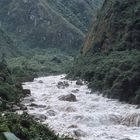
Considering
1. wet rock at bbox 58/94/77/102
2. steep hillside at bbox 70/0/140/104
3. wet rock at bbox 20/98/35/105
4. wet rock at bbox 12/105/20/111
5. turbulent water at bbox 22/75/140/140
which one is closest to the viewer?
turbulent water at bbox 22/75/140/140

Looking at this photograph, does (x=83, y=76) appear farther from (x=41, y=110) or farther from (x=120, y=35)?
(x=41, y=110)

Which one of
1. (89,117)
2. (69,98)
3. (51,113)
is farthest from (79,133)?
(69,98)

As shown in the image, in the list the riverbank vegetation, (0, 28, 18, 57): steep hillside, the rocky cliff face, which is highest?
the rocky cliff face

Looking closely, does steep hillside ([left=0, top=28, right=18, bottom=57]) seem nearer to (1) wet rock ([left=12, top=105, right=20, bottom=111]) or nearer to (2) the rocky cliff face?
(2) the rocky cliff face

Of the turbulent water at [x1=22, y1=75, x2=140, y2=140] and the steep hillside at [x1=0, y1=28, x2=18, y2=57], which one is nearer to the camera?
the turbulent water at [x1=22, y1=75, x2=140, y2=140]

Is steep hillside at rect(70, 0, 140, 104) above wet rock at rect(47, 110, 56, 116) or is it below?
above

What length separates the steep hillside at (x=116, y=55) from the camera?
185ft

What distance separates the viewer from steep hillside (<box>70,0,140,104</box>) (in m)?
56.3

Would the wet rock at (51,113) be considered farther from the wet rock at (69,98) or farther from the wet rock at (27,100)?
the wet rock at (69,98)

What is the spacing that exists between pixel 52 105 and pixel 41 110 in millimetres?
3671

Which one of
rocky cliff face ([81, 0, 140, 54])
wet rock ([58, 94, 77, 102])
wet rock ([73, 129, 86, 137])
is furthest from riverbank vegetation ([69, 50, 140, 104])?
wet rock ([73, 129, 86, 137])

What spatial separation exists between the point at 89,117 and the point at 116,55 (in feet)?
117

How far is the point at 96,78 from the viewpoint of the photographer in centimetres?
7050

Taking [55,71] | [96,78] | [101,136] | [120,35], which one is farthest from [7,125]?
[55,71]
